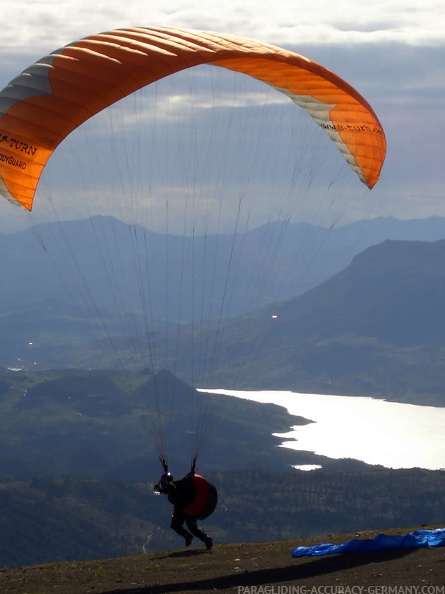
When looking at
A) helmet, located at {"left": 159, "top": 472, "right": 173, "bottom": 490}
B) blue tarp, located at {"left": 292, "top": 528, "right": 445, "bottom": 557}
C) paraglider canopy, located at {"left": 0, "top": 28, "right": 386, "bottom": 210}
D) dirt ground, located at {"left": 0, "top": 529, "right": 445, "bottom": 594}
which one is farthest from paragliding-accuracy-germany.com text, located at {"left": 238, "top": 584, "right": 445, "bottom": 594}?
paraglider canopy, located at {"left": 0, "top": 28, "right": 386, "bottom": 210}

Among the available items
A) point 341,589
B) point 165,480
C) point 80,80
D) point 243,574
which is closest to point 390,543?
point 243,574

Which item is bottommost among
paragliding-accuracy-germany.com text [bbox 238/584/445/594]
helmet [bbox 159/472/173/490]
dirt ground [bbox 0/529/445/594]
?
dirt ground [bbox 0/529/445/594]

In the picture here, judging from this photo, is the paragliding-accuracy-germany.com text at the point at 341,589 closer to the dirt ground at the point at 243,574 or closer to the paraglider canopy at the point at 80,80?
the dirt ground at the point at 243,574

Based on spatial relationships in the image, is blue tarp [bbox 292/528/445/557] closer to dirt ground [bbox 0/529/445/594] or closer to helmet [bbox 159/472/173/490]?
dirt ground [bbox 0/529/445/594]

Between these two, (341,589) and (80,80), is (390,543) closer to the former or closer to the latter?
(341,589)

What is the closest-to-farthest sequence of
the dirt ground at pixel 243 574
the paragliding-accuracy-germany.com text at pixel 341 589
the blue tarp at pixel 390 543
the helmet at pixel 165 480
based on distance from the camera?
the paragliding-accuracy-germany.com text at pixel 341 589
the dirt ground at pixel 243 574
the blue tarp at pixel 390 543
the helmet at pixel 165 480

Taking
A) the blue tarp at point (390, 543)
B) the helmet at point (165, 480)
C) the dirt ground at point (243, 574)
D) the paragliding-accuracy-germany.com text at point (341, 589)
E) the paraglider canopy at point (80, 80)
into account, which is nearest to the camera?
the paragliding-accuracy-germany.com text at point (341, 589)

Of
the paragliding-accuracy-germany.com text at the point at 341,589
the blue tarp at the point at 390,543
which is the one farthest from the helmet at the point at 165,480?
the paragliding-accuracy-germany.com text at the point at 341,589

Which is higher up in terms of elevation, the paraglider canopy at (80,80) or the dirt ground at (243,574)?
the paraglider canopy at (80,80)
